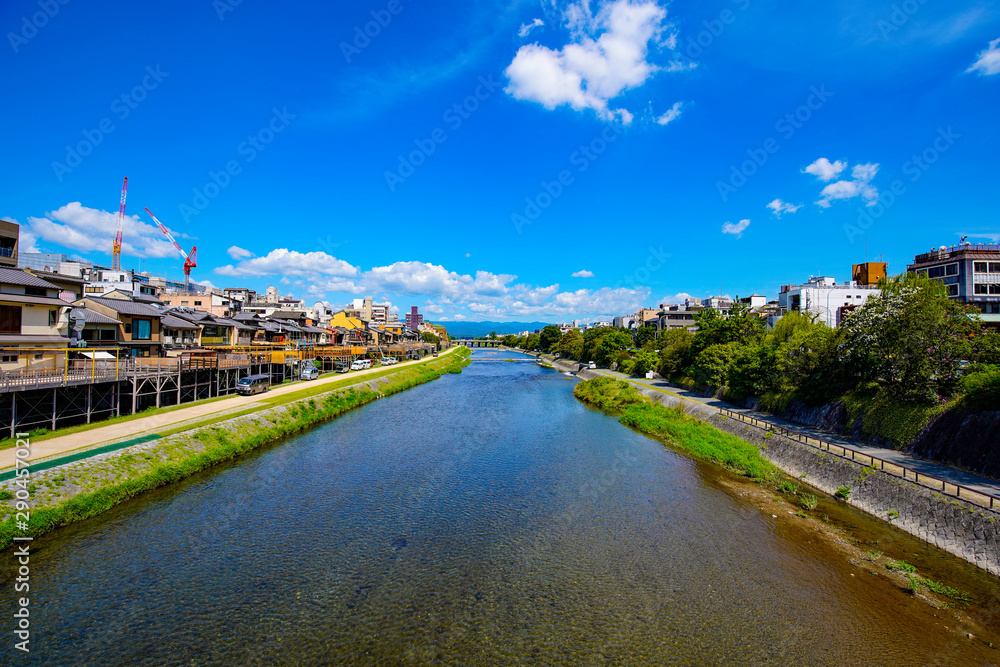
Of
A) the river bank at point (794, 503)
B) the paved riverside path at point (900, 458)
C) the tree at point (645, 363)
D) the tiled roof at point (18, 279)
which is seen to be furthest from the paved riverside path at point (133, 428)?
the tree at point (645, 363)

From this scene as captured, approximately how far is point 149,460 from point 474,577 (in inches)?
633

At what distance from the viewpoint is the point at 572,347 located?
391ft

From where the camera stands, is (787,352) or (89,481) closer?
(89,481)

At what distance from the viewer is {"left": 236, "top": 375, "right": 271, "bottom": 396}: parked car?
127ft

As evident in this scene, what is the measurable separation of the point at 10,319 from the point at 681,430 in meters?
40.4

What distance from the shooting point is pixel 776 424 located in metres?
27.8

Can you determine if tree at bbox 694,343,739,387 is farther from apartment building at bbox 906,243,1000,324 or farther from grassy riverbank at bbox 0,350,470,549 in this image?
grassy riverbank at bbox 0,350,470,549

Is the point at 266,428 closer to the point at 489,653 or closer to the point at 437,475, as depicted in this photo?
the point at 437,475

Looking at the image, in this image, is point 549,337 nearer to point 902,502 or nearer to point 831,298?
point 831,298

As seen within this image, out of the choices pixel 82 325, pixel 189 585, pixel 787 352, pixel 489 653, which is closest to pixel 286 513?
pixel 189 585

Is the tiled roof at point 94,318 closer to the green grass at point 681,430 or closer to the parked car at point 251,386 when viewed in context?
the parked car at point 251,386

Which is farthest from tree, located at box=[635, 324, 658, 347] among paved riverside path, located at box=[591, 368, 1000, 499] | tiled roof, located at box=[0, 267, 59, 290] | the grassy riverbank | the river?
tiled roof, located at box=[0, 267, 59, 290]

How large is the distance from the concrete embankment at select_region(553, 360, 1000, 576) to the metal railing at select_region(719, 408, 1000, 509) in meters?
0.24

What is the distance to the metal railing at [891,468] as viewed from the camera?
14367 millimetres
